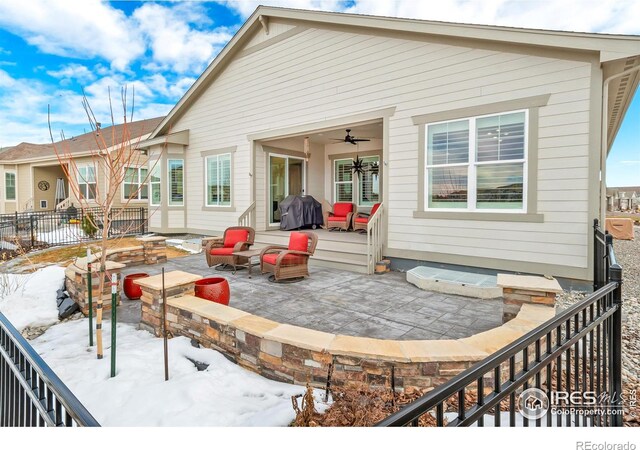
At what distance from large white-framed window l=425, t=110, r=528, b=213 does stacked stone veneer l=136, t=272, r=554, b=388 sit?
113 inches

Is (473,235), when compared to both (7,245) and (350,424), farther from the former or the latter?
(7,245)

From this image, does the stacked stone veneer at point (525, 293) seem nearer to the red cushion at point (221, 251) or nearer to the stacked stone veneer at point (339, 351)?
the stacked stone veneer at point (339, 351)

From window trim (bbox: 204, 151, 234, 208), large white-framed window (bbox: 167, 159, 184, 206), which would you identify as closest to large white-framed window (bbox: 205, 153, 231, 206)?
window trim (bbox: 204, 151, 234, 208)

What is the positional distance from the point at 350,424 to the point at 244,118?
9.22 meters

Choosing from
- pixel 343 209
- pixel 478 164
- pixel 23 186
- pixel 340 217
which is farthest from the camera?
pixel 23 186

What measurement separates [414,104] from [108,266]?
6.02 metres

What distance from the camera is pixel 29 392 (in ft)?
5.41

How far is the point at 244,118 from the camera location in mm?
9945

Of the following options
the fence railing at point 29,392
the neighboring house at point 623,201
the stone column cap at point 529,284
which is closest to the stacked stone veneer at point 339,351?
Result: the stone column cap at point 529,284

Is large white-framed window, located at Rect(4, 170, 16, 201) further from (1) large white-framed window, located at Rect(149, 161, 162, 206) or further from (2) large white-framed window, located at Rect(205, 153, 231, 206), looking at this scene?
(2) large white-framed window, located at Rect(205, 153, 231, 206)

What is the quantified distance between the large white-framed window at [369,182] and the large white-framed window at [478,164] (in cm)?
431

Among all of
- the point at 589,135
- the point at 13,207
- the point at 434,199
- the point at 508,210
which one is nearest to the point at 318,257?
the point at 434,199

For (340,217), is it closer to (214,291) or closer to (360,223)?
(360,223)

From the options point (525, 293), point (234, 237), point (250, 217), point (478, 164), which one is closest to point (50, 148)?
point (250, 217)
